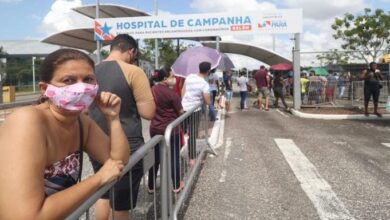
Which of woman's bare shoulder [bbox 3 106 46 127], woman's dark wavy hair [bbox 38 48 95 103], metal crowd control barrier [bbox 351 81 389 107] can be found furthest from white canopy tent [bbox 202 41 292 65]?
woman's bare shoulder [bbox 3 106 46 127]

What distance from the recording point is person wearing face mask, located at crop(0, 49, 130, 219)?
156 centimetres

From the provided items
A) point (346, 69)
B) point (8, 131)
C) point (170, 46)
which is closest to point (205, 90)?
point (8, 131)

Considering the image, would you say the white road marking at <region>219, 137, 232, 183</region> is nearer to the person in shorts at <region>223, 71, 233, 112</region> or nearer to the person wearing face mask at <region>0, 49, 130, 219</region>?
the person wearing face mask at <region>0, 49, 130, 219</region>

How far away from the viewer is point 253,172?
6.72m

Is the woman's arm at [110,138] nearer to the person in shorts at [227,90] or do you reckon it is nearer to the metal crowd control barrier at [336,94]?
the person in shorts at [227,90]

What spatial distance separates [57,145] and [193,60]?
302 inches

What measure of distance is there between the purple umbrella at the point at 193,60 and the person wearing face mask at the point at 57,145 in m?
7.08

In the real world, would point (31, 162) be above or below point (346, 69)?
below

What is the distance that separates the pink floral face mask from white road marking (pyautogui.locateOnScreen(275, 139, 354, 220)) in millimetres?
3499

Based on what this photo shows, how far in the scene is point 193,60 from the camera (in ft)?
30.9

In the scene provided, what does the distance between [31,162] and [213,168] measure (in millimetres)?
5509

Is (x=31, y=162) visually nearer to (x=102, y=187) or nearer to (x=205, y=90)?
(x=102, y=187)

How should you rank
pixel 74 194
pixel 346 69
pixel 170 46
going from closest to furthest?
pixel 74 194
pixel 346 69
pixel 170 46

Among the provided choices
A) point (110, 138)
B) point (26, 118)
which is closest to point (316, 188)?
point (110, 138)
